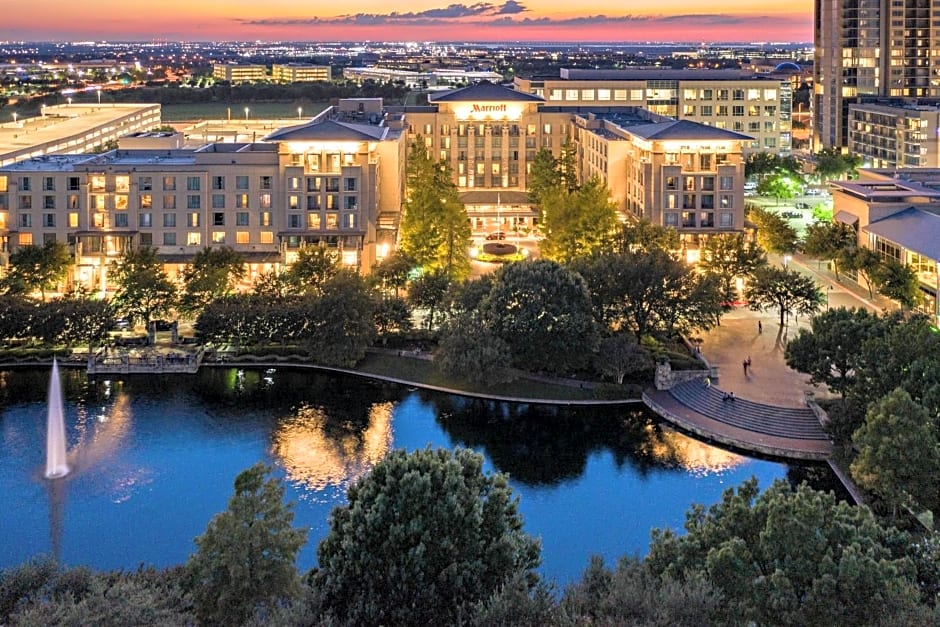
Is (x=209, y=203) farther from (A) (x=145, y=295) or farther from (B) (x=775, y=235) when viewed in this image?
(B) (x=775, y=235)

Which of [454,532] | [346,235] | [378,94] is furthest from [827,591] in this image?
[378,94]

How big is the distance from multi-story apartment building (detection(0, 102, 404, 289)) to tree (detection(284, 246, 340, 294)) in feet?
23.8

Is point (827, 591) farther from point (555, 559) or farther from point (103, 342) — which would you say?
Result: point (103, 342)

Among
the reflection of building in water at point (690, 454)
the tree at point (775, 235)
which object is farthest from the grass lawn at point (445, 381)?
the tree at point (775, 235)

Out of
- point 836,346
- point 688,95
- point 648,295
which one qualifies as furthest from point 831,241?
point 688,95

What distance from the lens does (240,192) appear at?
73562mm

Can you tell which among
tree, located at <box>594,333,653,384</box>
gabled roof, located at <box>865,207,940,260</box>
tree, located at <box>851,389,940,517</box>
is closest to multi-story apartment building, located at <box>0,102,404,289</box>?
tree, located at <box>594,333,653,384</box>

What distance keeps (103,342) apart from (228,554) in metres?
38.6

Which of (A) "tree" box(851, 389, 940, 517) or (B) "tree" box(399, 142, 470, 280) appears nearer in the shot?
(A) "tree" box(851, 389, 940, 517)

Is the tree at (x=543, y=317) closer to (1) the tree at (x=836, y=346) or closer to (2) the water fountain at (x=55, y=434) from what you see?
(1) the tree at (x=836, y=346)

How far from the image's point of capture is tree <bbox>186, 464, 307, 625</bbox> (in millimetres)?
23656

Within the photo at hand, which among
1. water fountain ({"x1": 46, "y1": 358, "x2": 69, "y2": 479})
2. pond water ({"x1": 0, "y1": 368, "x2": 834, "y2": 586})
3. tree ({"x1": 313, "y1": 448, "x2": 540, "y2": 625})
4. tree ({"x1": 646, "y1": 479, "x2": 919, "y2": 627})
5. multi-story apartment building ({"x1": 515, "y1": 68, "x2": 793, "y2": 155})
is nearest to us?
tree ({"x1": 646, "y1": 479, "x2": 919, "y2": 627})

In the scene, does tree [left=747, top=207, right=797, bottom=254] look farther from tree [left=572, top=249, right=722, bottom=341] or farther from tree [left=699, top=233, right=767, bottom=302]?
tree [left=572, top=249, right=722, bottom=341]

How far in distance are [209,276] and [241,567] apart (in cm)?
4214
